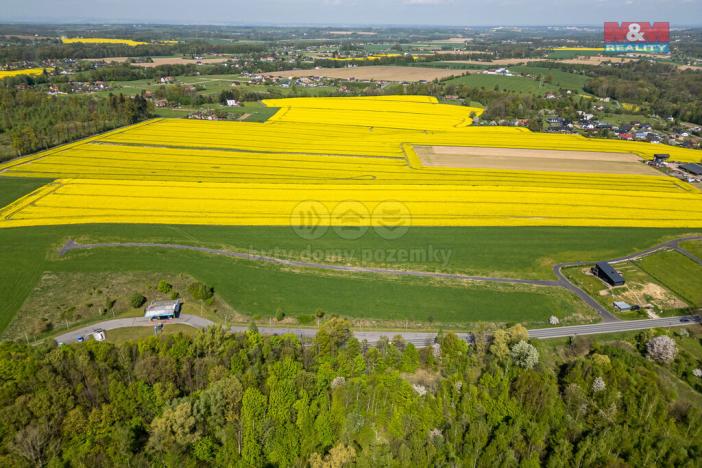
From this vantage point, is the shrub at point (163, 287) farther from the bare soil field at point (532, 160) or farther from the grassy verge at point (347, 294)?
the bare soil field at point (532, 160)

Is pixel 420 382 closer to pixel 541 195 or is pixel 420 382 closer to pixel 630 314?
pixel 630 314

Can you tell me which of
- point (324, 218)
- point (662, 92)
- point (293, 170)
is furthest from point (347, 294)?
point (662, 92)

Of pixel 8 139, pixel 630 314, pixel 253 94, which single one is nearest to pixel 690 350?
pixel 630 314

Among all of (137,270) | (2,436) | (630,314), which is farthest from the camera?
(137,270)

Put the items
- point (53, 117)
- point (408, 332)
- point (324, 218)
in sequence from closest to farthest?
point (408, 332)
point (324, 218)
point (53, 117)

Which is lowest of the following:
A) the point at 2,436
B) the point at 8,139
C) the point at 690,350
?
the point at 690,350

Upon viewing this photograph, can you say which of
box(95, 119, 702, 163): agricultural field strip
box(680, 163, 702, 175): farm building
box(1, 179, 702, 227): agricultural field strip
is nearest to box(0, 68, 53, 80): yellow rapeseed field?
box(95, 119, 702, 163): agricultural field strip

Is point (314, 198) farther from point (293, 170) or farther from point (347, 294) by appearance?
point (347, 294)
